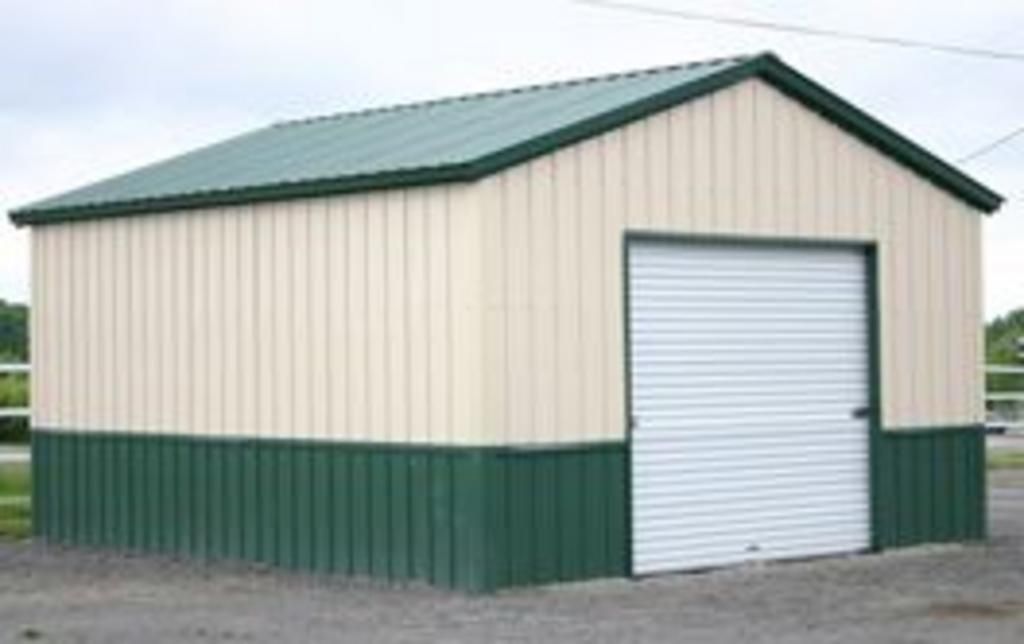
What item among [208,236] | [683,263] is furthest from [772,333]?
[208,236]

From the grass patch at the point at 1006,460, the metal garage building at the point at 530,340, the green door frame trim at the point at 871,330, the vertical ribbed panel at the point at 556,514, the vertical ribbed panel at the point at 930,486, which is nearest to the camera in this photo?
the vertical ribbed panel at the point at 556,514

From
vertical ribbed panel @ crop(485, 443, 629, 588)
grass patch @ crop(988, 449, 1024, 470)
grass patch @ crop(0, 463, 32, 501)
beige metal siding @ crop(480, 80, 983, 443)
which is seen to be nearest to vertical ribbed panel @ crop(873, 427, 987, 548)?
beige metal siding @ crop(480, 80, 983, 443)

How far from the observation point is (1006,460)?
34219mm

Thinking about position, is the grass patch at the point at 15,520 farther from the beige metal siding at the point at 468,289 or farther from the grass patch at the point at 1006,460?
the grass patch at the point at 1006,460

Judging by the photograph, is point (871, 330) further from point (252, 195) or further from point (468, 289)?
point (252, 195)

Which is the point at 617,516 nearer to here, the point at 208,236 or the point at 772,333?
the point at 772,333

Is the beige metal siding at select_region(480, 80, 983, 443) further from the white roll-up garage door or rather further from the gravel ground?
the gravel ground

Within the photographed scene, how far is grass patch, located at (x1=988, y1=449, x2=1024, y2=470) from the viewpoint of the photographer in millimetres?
32688

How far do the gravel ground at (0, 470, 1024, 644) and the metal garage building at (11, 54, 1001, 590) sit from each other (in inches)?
20.0

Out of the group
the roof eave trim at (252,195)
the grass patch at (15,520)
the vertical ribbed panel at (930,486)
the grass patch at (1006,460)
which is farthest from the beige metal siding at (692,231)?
the grass patch at (1006,460)

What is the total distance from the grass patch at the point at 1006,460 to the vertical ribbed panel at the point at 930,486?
11678 mm

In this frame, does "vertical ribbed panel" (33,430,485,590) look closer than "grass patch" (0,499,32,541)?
Yes

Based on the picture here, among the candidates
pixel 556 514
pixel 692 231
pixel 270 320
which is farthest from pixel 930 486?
pixel 270 320

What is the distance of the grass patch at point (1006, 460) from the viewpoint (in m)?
32.7
